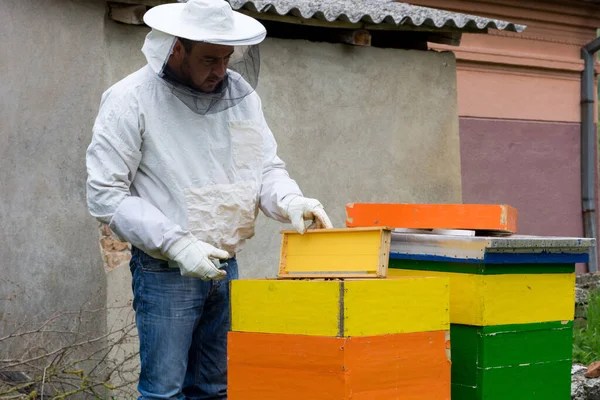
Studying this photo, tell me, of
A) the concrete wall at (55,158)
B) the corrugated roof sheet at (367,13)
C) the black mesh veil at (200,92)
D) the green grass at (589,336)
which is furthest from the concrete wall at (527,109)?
the black mesh veil at (200,92)

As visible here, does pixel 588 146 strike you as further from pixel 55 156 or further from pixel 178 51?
pixel 178 51

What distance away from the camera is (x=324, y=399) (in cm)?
267

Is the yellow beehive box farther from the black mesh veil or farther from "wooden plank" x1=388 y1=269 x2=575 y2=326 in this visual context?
the black mesh veil

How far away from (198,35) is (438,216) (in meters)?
1.06

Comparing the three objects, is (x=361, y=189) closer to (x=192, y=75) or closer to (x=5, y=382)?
(x=5, y=382)

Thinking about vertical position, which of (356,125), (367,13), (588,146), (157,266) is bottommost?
(157,266)

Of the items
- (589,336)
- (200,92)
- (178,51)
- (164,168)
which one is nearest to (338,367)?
(164,168)

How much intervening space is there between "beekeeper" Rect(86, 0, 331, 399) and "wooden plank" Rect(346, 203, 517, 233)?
0.37m

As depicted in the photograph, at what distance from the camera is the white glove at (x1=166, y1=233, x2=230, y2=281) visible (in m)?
2.79

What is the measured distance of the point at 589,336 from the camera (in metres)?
6.26

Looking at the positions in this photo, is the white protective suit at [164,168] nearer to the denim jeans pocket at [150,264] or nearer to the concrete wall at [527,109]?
the denim jeans pocket at [150,264]

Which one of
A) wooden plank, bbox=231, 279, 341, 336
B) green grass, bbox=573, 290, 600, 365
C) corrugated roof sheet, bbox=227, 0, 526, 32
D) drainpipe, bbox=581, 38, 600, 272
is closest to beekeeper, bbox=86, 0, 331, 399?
wooden plank, bbox=231, 279, 341, 336

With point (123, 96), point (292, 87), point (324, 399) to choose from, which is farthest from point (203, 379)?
point (292, 87)

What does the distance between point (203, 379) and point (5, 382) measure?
5.45 ft
